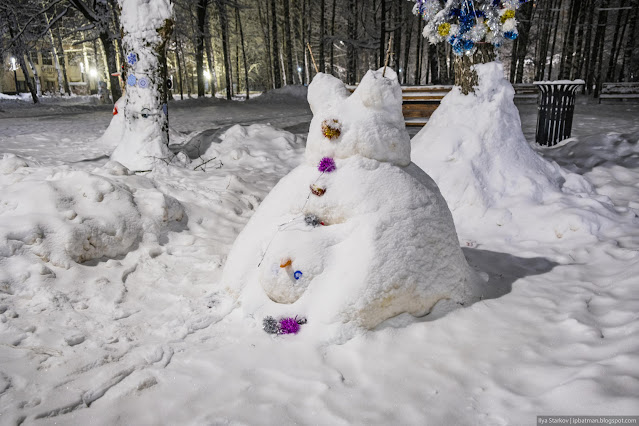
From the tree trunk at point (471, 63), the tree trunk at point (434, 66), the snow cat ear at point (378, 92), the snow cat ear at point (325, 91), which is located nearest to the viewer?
the snow cat ear at point (378, 92)

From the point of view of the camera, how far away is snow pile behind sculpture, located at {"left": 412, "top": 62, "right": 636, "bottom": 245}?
15.6 feet

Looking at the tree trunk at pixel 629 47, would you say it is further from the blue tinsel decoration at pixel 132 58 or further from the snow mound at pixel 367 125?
the snow mound at pixel 367 125

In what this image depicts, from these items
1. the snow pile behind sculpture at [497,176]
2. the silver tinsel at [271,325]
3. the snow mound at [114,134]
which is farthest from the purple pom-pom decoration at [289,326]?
the snow mound at [114,134]

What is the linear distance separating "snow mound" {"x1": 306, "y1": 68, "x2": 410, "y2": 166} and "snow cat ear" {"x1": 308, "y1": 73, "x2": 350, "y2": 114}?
5cm

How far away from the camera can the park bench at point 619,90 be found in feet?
56.5

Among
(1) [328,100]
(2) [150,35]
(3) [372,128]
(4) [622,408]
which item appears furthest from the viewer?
(2) [150,35]

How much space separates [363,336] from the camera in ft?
8.74

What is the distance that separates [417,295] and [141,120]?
596cm

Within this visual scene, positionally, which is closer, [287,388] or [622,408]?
[622,408]

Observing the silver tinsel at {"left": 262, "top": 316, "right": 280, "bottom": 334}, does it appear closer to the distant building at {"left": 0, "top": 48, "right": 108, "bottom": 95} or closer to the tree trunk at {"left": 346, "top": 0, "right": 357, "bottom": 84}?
the tree trunk at {"left": 346, "top": 0, "right": 357, "bottom": 84}

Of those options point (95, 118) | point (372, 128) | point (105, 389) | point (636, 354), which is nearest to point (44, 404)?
point (105, 389)

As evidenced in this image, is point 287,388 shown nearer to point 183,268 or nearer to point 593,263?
point 183,268

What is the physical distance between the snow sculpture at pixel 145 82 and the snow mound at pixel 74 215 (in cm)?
208

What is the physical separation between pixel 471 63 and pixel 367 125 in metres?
3.96
